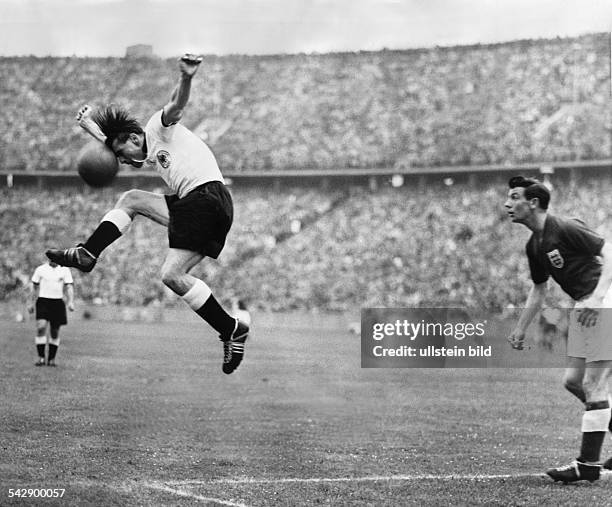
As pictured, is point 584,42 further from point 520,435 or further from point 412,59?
point 520,435

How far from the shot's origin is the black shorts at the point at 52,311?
688cm

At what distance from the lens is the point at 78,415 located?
591 cm

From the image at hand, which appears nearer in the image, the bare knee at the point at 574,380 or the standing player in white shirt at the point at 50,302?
the bare knee at the point at 574,380

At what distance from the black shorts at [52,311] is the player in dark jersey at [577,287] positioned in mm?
3452

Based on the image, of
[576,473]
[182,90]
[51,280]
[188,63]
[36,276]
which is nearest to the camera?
[188,63]

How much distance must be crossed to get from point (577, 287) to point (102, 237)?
99.9 inches

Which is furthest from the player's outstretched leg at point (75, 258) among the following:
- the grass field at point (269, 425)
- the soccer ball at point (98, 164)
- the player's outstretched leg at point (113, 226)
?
the grass field at point (269, 425)

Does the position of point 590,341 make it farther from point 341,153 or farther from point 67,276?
point 67,276

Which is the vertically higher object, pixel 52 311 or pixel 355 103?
pixel 355 103

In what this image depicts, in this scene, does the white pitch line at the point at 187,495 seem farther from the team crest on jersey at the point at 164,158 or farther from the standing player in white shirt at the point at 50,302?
the standing player in white shirt at the point at 50,302

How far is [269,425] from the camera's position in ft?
22.3

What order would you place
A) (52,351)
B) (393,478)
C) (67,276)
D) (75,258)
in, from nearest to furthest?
(75,258) < (393,478) < (67,276) < (52,351)

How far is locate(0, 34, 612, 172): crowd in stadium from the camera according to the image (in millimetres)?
6434

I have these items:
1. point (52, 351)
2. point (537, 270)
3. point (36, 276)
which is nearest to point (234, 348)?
point (537, 270)
